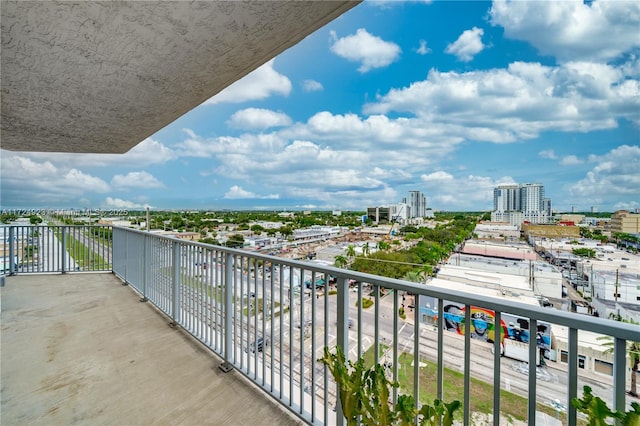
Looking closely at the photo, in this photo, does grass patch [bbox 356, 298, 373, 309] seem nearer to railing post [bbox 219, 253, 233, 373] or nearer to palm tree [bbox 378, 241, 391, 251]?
railing post [bbox 219, 253, 233, 373]

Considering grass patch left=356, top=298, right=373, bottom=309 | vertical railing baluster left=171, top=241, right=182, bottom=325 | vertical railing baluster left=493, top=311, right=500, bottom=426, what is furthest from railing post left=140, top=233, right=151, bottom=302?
vertical railing baluster left=493, top=311, right=500, bottom=426

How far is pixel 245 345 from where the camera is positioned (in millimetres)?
2154

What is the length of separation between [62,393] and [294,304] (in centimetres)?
186

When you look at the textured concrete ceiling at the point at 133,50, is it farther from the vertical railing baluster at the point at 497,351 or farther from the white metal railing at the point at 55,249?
the white metal railing at the point at 55,249

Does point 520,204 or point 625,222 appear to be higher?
point 520,204

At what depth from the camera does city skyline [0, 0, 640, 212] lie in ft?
18.1

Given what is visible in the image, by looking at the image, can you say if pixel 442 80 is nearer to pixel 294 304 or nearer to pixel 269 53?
pixel 269 53

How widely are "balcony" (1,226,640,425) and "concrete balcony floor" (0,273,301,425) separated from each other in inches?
0.5

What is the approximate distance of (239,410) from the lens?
1.74 metres

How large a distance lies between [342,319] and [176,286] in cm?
230

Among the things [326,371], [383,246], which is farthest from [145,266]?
[383,246]

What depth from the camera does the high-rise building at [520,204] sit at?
20.2ft

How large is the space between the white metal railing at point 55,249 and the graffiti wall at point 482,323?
20.2ft

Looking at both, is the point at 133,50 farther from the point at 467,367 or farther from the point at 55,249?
the point at 55,249
